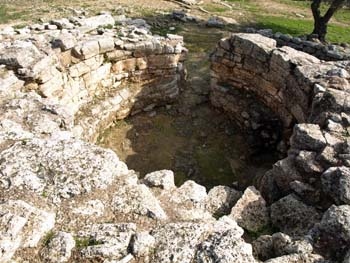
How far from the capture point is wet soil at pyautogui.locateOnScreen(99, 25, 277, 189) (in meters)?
11.5

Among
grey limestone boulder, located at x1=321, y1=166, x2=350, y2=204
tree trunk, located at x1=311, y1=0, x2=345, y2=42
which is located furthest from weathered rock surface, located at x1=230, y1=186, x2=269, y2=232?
tree trunk, located at x1=311, y1=0, x2=345, y2=42

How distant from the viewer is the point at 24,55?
1049cm

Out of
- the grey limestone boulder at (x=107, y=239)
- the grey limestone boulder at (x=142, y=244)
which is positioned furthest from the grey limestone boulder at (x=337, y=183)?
the grey limestone boulder at (x=107, y=239)

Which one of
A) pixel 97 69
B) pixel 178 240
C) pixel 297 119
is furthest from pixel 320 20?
pixel 178 240

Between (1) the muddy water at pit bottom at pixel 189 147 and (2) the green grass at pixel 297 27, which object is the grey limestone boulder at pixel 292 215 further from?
(2) the green grass at pixel 297 27

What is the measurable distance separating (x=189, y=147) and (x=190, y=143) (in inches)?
8.0

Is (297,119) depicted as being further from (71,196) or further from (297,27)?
(297,27)

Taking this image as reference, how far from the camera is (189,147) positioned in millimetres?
12391

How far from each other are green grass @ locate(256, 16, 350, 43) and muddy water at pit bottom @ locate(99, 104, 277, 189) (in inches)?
359

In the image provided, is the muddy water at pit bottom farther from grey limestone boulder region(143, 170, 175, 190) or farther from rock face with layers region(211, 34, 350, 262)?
grey limestone boulder region(143, 170, 175, 190)

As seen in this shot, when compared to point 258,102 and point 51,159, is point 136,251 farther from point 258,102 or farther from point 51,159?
point 258,102

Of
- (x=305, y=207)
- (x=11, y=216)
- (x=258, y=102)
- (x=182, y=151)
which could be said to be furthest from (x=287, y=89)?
(x=11, y=216)

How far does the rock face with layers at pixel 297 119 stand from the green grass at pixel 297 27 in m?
8.54

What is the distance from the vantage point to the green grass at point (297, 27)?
20344 millimetres
